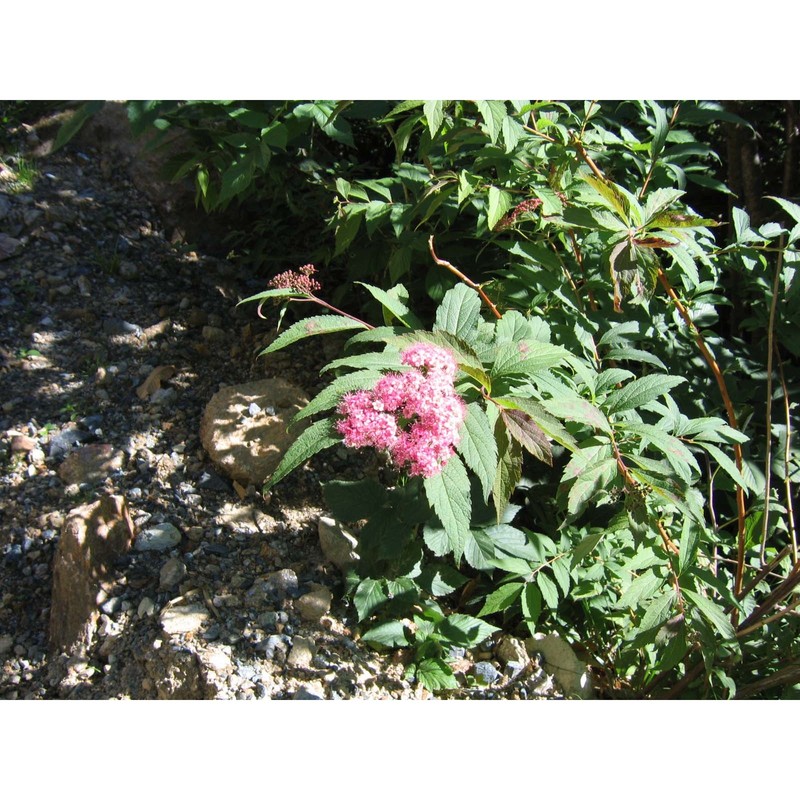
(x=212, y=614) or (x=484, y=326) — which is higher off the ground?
(x=484, y=326)

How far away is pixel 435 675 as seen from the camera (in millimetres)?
1783

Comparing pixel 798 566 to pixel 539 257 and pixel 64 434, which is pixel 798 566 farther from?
pixel 64 434

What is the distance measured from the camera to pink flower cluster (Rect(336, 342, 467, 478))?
52.2 inches


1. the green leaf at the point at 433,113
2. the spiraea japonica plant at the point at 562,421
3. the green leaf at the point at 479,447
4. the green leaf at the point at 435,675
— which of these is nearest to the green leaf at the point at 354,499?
the spiraea japonica plant at the point at 562,421

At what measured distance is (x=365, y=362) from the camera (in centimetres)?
144

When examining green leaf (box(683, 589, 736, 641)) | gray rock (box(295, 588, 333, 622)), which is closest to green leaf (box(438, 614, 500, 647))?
gray rock (box(295, 588, 333, 622))

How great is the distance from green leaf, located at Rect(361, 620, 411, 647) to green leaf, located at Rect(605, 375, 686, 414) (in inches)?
29.1

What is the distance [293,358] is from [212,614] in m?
1.06

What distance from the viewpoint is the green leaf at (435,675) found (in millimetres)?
1776

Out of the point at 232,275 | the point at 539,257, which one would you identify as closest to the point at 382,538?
the point at 539,257

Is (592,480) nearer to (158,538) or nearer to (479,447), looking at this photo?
(479,447)

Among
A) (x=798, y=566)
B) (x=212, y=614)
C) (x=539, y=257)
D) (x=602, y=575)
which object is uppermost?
(x=539, y=257)

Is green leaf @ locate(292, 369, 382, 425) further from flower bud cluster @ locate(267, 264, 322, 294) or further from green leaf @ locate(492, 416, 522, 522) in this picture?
flower bud cluster @ locate(267, 264, 322, 294)

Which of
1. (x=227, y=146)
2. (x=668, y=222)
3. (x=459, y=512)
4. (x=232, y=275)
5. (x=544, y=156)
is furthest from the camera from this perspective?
(x=232, y=275)
